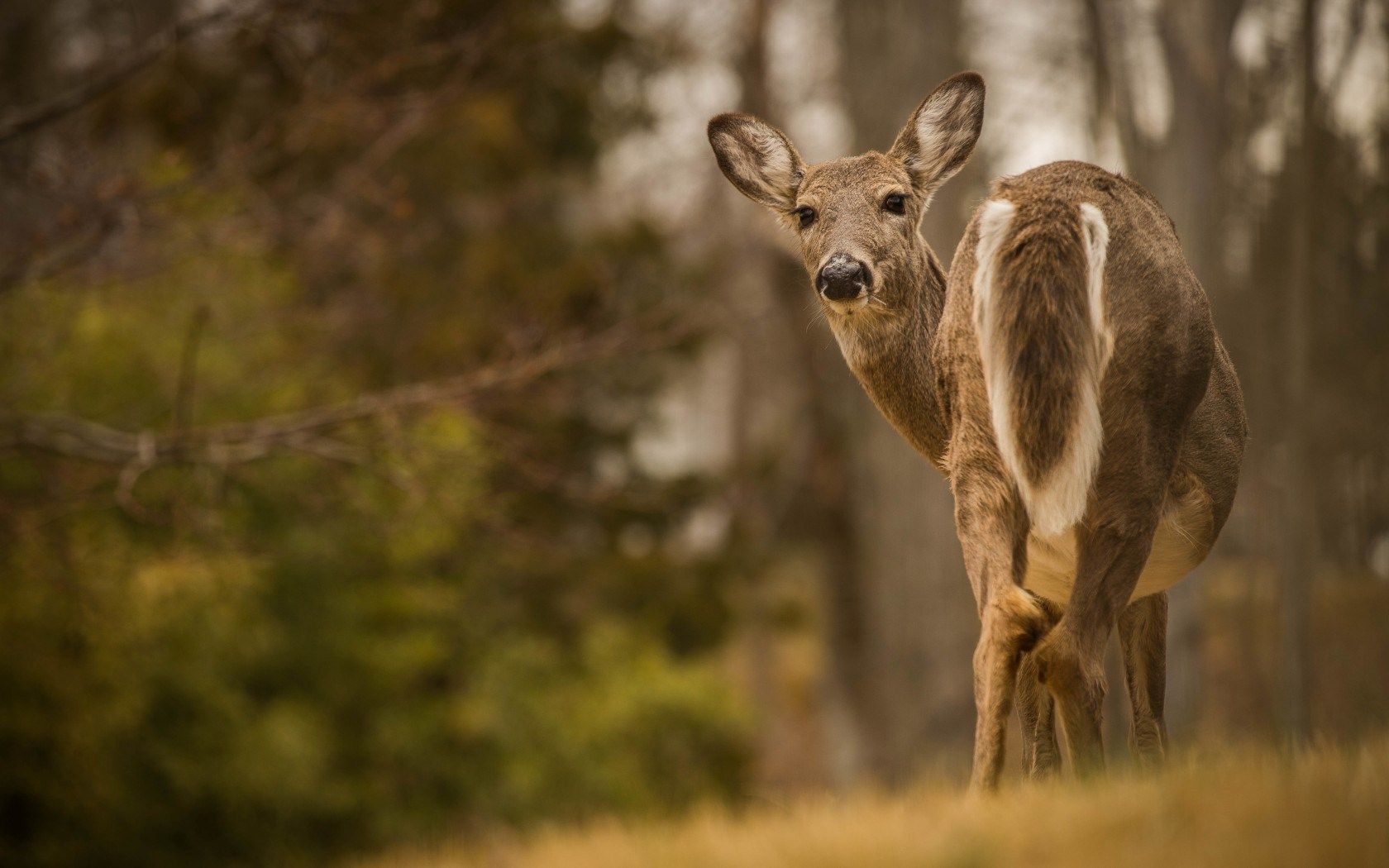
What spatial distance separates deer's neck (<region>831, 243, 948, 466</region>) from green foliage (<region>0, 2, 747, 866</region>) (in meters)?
4.67

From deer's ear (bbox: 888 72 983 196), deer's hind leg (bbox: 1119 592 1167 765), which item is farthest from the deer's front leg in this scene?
deer's ear (bbox: 888 72 983 196)

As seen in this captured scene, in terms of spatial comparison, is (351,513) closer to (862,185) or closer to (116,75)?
(116,75)

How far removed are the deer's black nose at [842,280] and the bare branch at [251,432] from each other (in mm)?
5523

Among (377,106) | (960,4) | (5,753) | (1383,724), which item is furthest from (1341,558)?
(5,753)

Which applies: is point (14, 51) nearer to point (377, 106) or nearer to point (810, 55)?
point (377, 106)

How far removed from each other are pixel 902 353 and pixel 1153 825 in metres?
1.06

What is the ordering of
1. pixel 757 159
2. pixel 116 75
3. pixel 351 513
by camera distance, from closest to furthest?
pixel 757 159 → pixel 116 75 → pixel 351 513

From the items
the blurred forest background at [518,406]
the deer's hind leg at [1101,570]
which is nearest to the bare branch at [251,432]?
the blurred forest background at [518,406]

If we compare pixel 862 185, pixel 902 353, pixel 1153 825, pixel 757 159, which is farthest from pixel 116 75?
pixel 1153 825

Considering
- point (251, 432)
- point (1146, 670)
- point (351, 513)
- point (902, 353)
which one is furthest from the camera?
point (351, 513)

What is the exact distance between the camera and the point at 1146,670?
2572mm

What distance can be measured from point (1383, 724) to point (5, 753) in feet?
33.1

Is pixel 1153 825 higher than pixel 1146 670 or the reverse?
the reverse

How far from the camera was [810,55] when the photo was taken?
17.1 metres
